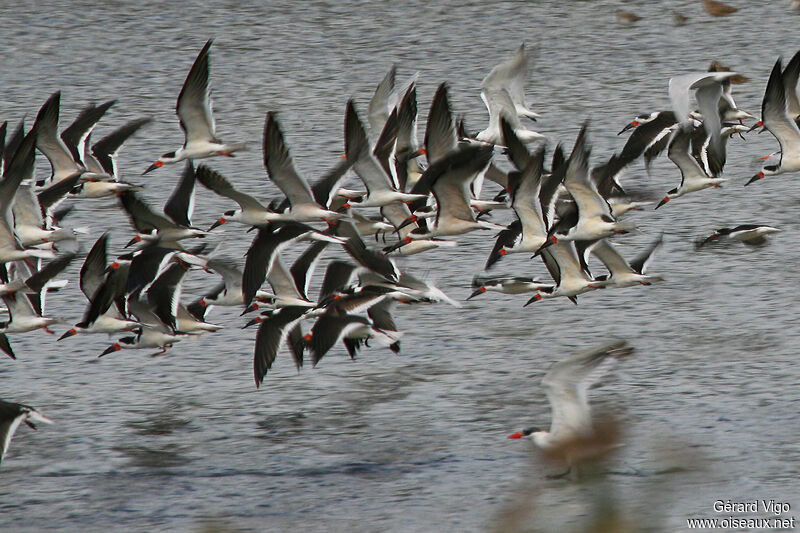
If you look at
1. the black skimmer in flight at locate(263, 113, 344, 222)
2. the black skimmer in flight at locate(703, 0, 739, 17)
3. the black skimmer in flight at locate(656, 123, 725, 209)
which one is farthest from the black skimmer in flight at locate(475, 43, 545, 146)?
the black skimmer in flight at locate(703, 0, 739, 17)

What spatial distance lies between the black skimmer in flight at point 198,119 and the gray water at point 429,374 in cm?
213

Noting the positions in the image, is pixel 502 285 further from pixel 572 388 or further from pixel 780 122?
pixel 572 388

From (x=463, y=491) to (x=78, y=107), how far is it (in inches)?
538

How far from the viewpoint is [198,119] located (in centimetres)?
1392

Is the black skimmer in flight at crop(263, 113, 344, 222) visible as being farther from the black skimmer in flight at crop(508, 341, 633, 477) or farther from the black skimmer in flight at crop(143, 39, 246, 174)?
the black skimmer in flight at crop(508, 341, 633, 477)

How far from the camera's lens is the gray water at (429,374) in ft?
35.1

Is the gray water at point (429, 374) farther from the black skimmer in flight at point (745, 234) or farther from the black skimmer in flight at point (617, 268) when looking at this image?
the black skimmer in flight at point (617, 268)

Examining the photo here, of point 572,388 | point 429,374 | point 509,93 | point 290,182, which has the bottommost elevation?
point 429,374

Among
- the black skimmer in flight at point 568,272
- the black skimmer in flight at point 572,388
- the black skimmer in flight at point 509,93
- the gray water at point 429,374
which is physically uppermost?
the black skimmer in flight at point 509,93

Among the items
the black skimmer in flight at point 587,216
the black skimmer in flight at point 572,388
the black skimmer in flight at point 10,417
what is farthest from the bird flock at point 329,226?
the black skimmer in flight at point 572,388

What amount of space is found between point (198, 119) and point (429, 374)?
3.67 meters

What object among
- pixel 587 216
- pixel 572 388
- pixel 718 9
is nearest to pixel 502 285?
pixel 587 216

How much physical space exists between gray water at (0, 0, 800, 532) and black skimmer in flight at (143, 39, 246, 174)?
A: 2130 mm

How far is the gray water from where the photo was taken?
10.7 metres
